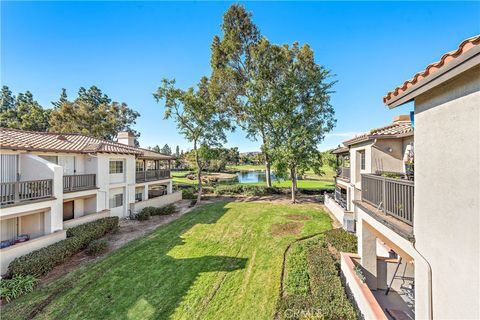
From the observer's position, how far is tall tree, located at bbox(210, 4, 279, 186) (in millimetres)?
22672

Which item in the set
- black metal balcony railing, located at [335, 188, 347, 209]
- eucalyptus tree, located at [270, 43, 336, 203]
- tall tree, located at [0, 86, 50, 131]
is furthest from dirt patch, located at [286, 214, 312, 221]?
tall tree, located at [0, 86, 50, 131]

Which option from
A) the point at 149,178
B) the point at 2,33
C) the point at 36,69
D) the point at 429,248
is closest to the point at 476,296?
the point at 429,248

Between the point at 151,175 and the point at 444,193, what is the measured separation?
21.1 meters

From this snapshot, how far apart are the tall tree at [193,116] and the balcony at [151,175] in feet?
12.3

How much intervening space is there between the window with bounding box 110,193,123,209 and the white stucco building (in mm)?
16614

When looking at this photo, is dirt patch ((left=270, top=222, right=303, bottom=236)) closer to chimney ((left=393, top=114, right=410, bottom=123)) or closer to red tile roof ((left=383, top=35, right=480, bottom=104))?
chimney ((left=393, top=114, right=410, bottom=123))

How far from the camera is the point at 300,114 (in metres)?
20.7

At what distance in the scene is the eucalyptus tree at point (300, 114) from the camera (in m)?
19.2

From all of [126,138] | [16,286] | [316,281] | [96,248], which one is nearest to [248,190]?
[126,138]

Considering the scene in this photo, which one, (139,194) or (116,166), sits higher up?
(116,166)

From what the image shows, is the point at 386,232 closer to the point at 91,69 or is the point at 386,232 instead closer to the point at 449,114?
the point at 449,114

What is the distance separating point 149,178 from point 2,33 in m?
13.2

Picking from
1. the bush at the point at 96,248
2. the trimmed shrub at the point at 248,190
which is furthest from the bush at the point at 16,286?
the trimmed shrub at the point at 248,190

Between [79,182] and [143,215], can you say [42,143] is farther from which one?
[143,215]
